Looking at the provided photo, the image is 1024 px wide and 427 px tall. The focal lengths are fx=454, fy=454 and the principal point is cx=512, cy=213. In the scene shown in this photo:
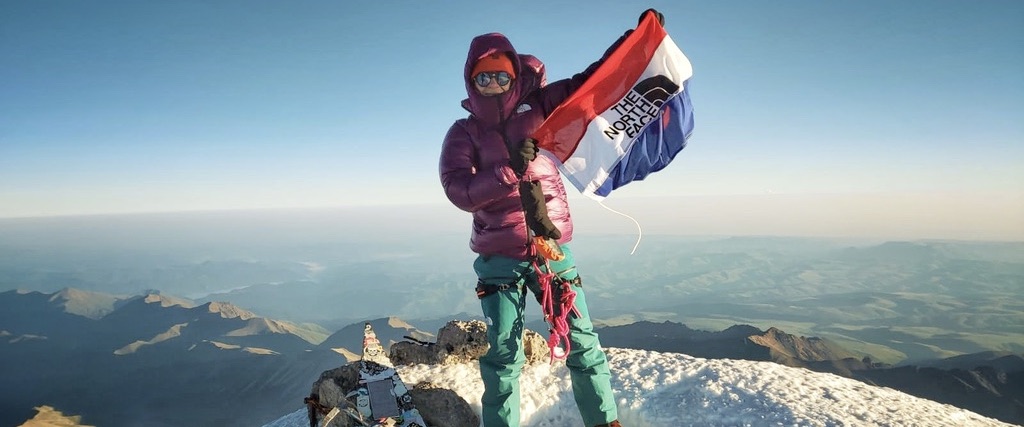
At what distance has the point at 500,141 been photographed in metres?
4.62

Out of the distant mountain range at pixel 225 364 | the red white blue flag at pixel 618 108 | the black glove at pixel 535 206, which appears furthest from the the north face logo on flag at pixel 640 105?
the distant mountain range at pixel 225 364

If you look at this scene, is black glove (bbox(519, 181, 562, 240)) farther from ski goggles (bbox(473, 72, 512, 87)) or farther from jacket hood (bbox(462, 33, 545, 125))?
ski goggles (bbox(473, 72, 512, 87))

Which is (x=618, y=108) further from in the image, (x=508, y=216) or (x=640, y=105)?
(x=508, y=216)

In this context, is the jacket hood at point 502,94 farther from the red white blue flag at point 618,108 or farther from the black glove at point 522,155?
the black glove at point 522,155

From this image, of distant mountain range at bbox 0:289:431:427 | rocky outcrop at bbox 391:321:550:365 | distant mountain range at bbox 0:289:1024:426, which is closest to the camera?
rocky outcrop at bbox 391:321:550:365

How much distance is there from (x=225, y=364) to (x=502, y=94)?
142 meters

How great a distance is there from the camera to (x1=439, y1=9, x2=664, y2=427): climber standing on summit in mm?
4488

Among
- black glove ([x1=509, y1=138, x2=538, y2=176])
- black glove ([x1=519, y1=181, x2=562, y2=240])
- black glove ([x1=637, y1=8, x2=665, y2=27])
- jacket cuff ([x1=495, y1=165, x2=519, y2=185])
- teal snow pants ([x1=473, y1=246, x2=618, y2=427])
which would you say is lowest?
teal snow pants ([x1=473, y1=246, x2=618, y2=427])

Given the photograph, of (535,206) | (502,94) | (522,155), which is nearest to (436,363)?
(535,206)

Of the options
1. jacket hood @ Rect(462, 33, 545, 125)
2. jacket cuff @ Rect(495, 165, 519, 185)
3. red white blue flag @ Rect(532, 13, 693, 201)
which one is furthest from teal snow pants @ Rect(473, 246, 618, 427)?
jacket hood @ Rect(462, 33, 545, 125)

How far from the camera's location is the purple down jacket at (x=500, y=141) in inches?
176

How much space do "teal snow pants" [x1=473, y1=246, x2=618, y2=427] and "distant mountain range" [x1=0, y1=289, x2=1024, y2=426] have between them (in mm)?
56279

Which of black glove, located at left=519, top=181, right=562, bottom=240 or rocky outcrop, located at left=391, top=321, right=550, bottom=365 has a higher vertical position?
black glove, located at left=519, top=181, right=562, bottom=240

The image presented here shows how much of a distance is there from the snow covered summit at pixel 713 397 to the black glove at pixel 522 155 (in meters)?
3.86
